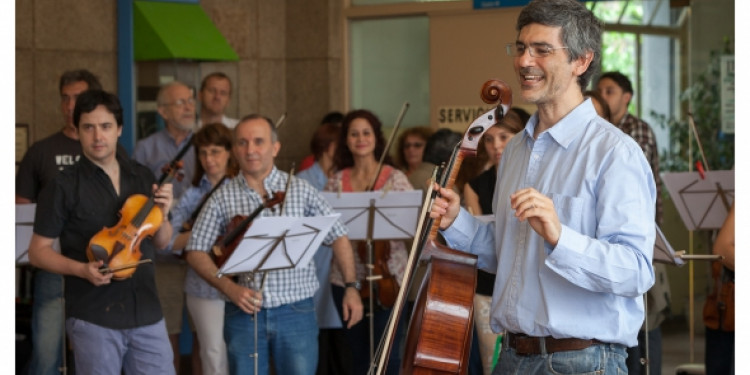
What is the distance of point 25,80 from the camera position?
26.2 ft

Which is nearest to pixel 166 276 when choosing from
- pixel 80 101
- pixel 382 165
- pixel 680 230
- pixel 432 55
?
pixel 382 165

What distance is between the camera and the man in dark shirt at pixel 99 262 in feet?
14.1

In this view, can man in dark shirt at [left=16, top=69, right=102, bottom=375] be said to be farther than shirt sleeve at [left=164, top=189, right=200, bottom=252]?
No

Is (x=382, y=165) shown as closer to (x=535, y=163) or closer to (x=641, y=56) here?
(x=535, y=163)

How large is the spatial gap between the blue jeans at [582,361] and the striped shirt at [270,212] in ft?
7.13

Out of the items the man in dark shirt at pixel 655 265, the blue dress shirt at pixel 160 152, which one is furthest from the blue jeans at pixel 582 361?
the blue dress shirt at pixel 160 152

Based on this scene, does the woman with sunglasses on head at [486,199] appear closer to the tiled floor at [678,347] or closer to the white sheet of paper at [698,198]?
the white sheet of paper at [698,198]

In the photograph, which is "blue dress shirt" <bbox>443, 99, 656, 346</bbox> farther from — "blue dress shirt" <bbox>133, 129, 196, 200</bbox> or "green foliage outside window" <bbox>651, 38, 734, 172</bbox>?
"green foliage outside window" <bbox>651, 38, 734, 172</bbox>

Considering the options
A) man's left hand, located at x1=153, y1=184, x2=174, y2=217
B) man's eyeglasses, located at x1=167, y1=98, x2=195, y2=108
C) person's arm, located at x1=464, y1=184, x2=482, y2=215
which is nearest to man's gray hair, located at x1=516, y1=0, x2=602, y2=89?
man's left hand, located at x1=153, y1=184, x2=174, y2=217

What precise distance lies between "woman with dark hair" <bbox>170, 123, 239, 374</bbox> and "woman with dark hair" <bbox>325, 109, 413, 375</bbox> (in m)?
A: 0.60

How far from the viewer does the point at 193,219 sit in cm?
584

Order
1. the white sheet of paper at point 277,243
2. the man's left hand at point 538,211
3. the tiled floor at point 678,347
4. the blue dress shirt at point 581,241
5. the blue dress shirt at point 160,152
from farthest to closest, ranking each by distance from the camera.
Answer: the tiled floor at point 678,347
the blue dress shirt at point 160,152
the white sheet of paper at point 277,243
the blue dress shirt at point 581,241
the man's left hand at point 538,211

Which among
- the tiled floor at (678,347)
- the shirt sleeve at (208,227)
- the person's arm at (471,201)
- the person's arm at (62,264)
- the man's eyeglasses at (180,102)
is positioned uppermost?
the man's eyeglasses at (180,102)

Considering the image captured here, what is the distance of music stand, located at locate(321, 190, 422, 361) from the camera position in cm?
549
